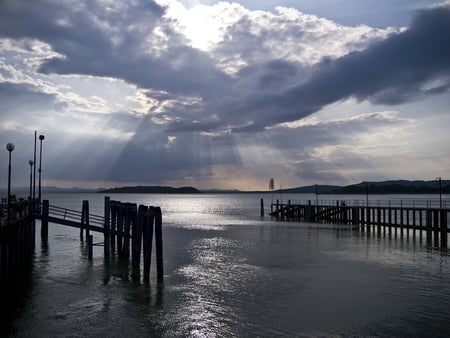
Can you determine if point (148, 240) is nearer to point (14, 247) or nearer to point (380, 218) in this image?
point (14, 247)

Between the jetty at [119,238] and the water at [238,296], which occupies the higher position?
the jetty at [119,238]

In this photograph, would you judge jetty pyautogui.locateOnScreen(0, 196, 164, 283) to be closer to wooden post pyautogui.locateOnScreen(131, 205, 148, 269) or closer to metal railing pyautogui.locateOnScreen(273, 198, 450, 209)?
wooden post pyautogui.locateOnScreen(131, 205, 148, 269)

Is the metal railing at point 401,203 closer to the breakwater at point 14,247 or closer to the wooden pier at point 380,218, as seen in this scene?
the wooden pier at point 380,218

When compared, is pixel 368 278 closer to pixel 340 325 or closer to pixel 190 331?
pixel 340 325

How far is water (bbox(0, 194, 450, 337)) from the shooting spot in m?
12.9

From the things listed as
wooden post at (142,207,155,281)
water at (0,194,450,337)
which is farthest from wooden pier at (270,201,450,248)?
wooden post at (142,207,155,281)

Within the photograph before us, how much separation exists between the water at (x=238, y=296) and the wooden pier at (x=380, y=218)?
46.2 feet

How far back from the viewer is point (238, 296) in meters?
16.6

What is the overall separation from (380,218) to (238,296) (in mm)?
39089

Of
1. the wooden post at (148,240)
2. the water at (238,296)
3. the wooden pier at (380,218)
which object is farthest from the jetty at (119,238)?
the wooden pier at (380,218)

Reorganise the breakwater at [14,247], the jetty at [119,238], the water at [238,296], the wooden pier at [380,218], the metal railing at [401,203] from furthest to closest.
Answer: the metal railing at [401,203]
the wooden pier at [380,218]
the jetty at [119,238]
the breakwater at [14,247]
the water at [238,296]

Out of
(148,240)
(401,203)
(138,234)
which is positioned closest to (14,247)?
(138,234)

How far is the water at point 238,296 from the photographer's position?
12.9 metres

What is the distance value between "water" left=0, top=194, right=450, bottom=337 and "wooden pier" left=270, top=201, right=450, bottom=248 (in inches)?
554
